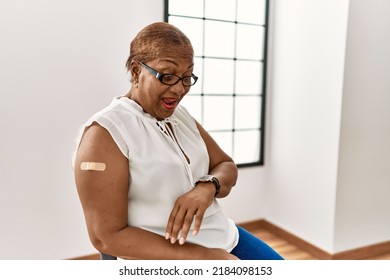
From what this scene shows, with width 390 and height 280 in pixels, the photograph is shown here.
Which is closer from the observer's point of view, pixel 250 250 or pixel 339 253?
pixel 250 250

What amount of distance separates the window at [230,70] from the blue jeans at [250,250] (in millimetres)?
1596

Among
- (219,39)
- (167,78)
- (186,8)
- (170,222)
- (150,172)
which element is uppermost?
(186,8)

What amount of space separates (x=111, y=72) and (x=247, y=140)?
4.44 feet

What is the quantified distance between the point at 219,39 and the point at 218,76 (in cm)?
29

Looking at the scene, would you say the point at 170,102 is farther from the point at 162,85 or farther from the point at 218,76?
the point at 218,76

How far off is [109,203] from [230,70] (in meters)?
2.16

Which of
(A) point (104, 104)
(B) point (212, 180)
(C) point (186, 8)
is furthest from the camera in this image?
(C) point (186, 8)

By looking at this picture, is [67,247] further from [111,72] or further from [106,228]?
[106,228]

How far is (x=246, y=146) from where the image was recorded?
299 centimetres

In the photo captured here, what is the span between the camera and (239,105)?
9.53 feet

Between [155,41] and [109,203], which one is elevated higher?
[155,41]

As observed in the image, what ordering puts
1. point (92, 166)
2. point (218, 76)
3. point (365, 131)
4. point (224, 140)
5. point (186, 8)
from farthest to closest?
point (224, 140) → point (218, 76) → point (186, 8) → point (365, 131) → point (92, 166)

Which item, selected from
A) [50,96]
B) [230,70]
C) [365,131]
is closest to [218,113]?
[230,70]

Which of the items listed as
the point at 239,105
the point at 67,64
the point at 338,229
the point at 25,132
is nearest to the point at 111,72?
the point at 67,64
